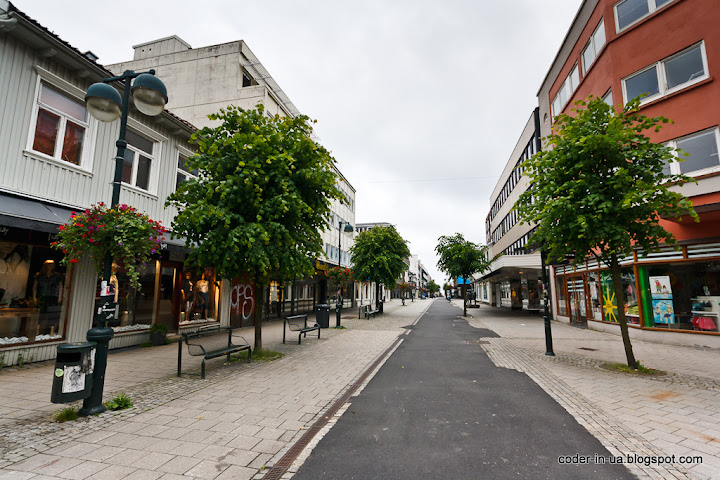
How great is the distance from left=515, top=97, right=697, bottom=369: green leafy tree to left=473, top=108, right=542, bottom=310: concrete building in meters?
14.8

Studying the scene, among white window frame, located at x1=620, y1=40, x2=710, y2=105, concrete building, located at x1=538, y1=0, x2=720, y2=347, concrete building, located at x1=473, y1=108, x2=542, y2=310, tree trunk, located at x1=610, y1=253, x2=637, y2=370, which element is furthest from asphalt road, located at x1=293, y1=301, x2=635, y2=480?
concrete building, located at x1=473, y1=108, x2=542, y2=310

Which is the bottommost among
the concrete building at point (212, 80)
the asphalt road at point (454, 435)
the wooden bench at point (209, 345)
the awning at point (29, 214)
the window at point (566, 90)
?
the asphalt road at point (454, 435)

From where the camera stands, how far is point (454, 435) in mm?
4352

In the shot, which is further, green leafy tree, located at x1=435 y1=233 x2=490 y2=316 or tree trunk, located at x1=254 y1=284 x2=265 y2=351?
green leafy tree, located at x1=435 y1=233 x2=490 y2=316

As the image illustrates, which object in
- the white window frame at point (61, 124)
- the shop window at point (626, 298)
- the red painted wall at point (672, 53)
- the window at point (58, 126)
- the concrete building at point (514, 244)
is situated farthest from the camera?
the concrete building at point (514, 244)

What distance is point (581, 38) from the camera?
1620 cm

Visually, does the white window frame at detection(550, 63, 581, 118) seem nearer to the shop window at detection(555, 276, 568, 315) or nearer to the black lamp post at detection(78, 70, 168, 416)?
the shop window at detection(555, 276, 568, 315)

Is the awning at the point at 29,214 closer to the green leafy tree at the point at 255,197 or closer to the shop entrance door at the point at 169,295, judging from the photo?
the green leafy tree at the point at 255,197

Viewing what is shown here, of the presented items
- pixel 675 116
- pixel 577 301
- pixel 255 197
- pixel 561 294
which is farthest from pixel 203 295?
pixel 561 294

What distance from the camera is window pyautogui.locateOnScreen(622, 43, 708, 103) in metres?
11.1

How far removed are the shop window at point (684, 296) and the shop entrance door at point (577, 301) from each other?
5.07 meters

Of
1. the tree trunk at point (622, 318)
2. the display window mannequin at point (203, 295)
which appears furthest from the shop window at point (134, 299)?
the tree trunk at point (622, 318)

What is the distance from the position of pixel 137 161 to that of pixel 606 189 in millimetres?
13149

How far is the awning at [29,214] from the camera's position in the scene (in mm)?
6707
